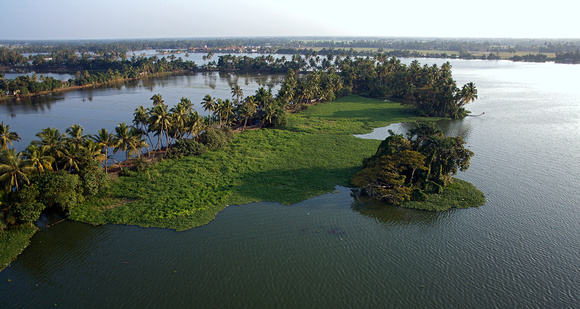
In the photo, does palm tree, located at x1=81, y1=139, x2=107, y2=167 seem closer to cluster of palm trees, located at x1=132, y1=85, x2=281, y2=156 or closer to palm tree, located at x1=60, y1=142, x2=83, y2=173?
palm tree, located at x1=60, y1=142, x2=83, y2=173

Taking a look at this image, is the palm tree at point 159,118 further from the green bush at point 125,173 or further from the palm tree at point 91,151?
the palm tree at point 91,151

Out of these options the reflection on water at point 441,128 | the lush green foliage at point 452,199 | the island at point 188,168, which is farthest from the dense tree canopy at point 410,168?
the reflection on water at point 441,128

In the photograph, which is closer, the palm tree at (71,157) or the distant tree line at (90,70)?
the palm tree at (71,157)

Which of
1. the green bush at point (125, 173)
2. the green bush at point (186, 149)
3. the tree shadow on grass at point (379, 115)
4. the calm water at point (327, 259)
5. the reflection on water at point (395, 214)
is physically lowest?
the calm water at point (327, 259)

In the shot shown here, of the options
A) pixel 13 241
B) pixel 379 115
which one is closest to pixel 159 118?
pixel 13 241

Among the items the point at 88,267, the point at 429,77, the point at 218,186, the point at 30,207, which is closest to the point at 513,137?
the point at 429,77

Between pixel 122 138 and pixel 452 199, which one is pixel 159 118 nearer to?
pixel 122 138
